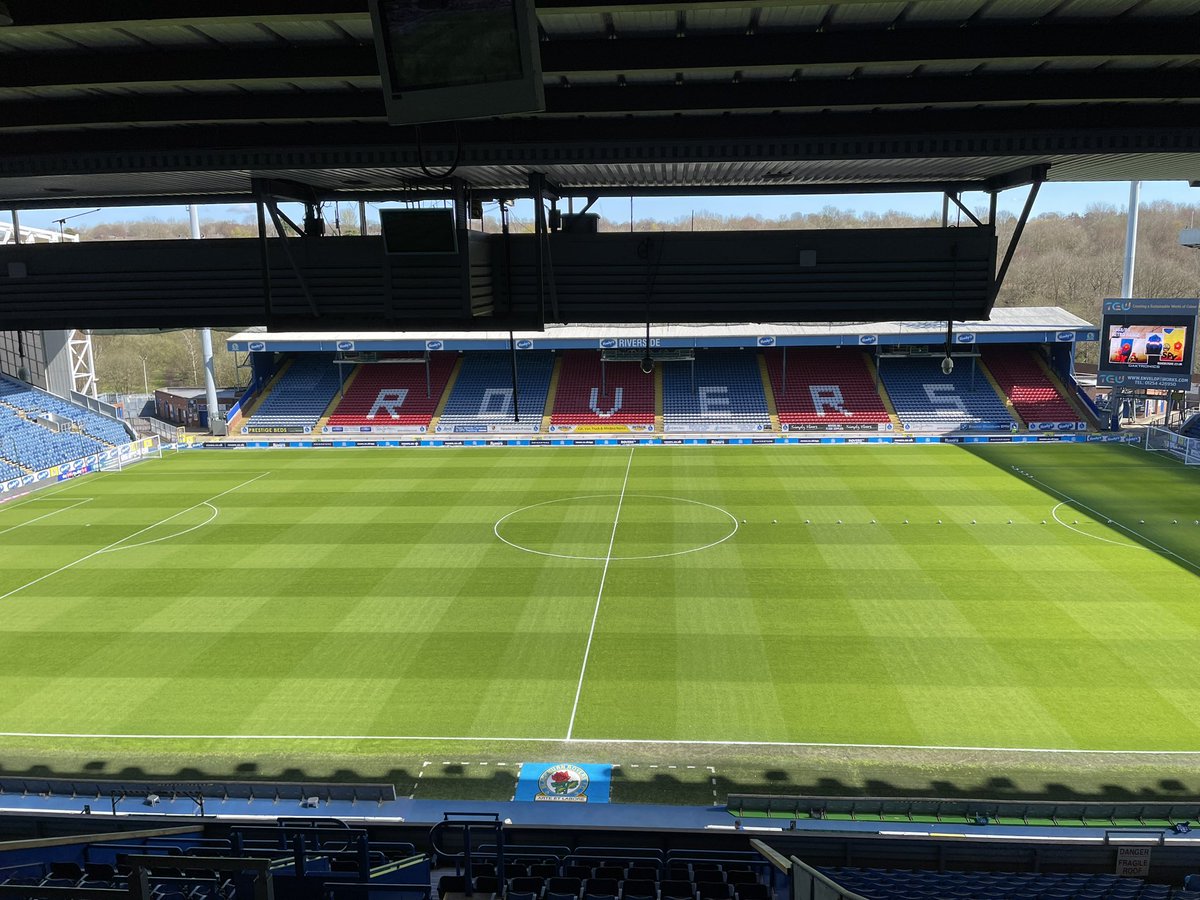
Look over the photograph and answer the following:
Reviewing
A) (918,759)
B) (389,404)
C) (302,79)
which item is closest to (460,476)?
(389,404)

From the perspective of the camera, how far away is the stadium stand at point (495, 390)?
134ft

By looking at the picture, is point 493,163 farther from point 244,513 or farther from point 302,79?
point 244,513

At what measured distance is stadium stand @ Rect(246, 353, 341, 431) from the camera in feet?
136

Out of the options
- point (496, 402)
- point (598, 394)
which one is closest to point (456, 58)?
point (598, 394)

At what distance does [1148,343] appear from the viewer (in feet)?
115

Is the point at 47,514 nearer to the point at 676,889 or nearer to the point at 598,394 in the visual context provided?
the point at 598,394

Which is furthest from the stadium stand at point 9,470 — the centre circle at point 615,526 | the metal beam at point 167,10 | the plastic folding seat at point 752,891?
the plastic folding seat at point 752,891

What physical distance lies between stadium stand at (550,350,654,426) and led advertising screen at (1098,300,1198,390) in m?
20.3

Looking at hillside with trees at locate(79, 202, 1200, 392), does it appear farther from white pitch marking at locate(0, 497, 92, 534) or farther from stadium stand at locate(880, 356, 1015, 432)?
white pitch marking at locate(0, 497, 92, 534)

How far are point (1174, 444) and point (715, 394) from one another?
63.7 feet

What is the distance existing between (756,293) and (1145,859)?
7.87 metres

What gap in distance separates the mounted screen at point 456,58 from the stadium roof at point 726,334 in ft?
111

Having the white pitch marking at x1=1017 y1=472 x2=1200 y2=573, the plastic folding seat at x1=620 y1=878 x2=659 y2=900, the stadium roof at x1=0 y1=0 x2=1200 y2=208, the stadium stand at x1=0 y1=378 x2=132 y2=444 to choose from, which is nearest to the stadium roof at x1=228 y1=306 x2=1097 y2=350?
the stadium stand at x1=0 y1=378 x2=132 y2=444

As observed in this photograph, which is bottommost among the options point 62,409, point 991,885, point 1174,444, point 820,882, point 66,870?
point 1174,444
